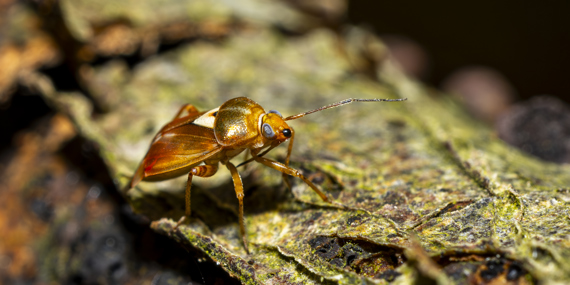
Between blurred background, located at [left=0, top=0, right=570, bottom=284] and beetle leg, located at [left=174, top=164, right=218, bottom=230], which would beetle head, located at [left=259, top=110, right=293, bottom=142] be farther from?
blurred background, located at [left=0, top=0, right=570, bottom=284]

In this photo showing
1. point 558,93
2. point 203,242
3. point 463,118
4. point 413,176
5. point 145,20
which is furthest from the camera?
point 558,93

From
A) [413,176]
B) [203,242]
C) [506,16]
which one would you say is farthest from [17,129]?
[506,16]

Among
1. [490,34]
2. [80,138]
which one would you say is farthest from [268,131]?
[490,34]

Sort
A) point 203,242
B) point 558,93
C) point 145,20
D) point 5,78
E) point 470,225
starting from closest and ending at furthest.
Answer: point 470,225 → point 203,242 → point 5,78 → point 145,20 → point 558,93

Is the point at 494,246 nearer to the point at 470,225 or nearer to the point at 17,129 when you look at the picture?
the point at 470,225

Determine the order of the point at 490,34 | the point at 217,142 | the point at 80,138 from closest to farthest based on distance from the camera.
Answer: the point at 217,142 < the point at 80,138 < the point at 490,34

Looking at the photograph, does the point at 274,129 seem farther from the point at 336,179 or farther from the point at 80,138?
the point at 80,138
